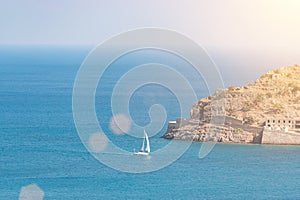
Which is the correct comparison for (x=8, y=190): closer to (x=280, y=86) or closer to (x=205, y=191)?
(x=205, y=191)

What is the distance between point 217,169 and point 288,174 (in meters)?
4.54

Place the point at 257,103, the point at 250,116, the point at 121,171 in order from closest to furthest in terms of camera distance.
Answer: the point at 121,171, the point at 250,116, the point at 257,103

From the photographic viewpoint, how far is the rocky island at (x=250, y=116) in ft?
255

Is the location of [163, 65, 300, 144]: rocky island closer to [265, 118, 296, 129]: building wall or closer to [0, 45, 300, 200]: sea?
[265, 118, 296, 129]: building wall

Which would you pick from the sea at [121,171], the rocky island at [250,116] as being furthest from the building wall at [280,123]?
the sea at [121,171]

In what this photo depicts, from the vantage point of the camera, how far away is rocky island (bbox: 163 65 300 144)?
255 ft

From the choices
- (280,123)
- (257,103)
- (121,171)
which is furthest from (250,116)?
(121,171)

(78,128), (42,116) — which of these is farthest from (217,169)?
(42,116)

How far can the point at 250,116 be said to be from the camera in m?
81.5

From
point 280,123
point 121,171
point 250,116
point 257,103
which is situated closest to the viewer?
point 121,171

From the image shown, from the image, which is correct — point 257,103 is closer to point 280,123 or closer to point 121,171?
point 280,123

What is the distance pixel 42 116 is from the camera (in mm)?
96250

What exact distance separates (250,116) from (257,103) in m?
2.48

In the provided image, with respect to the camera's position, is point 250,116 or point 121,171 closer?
point 121,171
